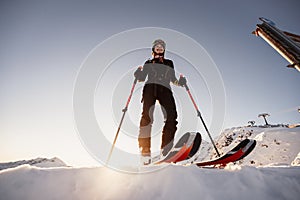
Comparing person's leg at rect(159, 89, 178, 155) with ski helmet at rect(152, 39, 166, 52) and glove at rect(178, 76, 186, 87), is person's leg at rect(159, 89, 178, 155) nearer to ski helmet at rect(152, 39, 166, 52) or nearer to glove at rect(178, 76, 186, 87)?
glove at rect(178, 76, 186, 87)

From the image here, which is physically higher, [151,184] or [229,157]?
[229,157]

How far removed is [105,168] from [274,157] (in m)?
18.9

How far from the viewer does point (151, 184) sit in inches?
58.7

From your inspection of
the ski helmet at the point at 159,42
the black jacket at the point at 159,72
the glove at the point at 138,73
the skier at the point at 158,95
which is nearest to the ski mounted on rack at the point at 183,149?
the skier at the point at 158,95

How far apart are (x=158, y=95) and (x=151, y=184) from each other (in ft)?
9.17

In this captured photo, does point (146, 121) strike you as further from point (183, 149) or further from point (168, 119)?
point (183, 149)

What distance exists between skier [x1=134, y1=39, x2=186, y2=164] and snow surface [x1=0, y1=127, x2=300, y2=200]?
1.71 m

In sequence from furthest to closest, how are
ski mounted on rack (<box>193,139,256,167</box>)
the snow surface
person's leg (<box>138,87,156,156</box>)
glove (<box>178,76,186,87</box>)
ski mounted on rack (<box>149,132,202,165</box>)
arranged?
1. glove (<box>178,76,186,87</box>)
2. person's leg (<box>138,87,156,156</box>)
3. ski mounted on rack (<box>149,132,202,165</box>)
4. ski mounted on rack (<box>193,139,256,167</box>)
5. the snow surface

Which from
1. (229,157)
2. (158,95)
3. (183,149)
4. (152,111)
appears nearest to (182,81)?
(158,95)

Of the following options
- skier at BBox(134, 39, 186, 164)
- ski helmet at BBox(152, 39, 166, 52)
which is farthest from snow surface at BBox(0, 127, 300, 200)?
ski helmet at BBox(152, 39, 166, 52)

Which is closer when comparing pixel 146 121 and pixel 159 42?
pixel 146 121

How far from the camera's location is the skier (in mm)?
3531

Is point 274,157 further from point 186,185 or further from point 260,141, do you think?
point 186,185

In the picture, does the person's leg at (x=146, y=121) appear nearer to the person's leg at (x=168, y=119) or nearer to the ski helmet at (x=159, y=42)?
the person's leg at (x=168, y=119)
